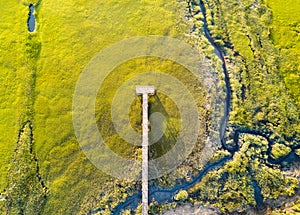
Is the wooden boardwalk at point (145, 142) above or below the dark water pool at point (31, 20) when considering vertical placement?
below

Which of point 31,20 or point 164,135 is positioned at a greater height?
point 31,20

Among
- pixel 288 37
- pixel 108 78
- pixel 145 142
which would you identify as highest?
pixel 288 37

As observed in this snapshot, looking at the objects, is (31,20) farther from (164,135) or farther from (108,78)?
(164,135)

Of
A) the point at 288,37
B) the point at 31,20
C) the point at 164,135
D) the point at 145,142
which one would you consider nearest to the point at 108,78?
the point at 145,142

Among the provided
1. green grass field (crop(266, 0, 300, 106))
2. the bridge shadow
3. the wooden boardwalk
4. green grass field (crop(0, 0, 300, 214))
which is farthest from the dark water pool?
green grass field (crop(266, 0, 300, 106))

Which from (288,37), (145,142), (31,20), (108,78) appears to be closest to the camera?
(145,142)

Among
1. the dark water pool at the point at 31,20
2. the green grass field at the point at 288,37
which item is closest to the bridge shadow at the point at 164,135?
the green grass field at the point at 288,37

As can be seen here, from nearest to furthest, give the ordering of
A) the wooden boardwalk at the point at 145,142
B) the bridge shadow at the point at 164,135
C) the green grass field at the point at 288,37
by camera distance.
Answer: the wooden boardwalk at the point at 145,142, the bridge shadow at the point at 164,135, the green grass field at the point at 288,37

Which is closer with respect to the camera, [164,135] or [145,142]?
[145,142]

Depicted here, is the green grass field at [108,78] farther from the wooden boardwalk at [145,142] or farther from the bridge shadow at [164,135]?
the wooden boardwalk at [145,142]

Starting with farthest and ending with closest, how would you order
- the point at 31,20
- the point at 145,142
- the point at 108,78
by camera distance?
the point at 31,20 → the point at 108,78 → the point at 145,142

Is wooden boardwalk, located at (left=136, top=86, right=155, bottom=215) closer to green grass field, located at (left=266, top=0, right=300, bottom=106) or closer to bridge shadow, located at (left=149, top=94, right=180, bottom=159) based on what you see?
bridge shadow, located at (left=149, top=94, right=180, bottom=159)
